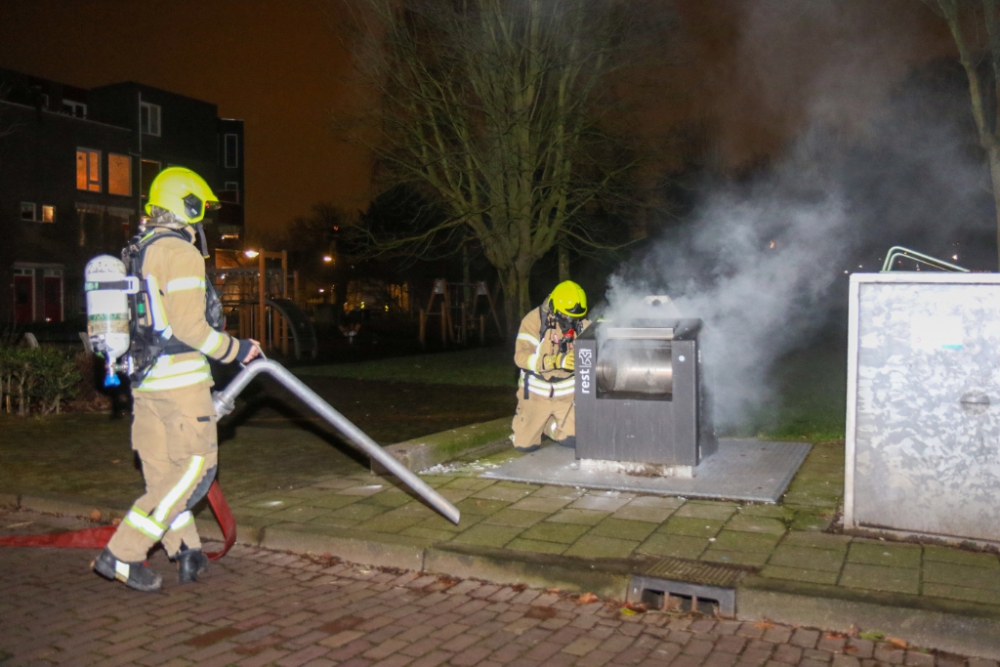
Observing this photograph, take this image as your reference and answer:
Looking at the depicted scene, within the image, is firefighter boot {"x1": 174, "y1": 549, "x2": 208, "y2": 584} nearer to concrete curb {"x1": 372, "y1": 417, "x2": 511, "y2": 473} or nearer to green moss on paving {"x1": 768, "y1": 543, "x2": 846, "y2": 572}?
concrete curb {"x1": 372, "y1": 417, "x2": 511, "y2": 473}

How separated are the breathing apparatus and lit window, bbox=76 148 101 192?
35417mm

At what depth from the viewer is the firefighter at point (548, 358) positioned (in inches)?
289

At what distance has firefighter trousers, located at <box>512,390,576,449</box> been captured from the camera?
7434 millimetres

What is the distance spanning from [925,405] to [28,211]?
118 feet

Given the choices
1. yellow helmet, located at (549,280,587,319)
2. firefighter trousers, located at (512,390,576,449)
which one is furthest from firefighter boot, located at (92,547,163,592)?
yellow helmet, located at (549,280,587,319)

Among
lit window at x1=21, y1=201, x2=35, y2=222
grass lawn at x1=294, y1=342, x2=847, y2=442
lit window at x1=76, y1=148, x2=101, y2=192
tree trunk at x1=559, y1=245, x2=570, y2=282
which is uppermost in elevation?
lit window at x1=76, y1=148, x2=101, y2=192

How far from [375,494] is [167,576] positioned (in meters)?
1.68

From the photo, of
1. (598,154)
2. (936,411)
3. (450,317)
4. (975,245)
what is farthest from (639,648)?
(450,317)

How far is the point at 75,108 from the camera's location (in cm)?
3784

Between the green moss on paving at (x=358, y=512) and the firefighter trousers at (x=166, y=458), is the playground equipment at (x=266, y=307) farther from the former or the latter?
the firefighter trousers at (x=166, y=458)

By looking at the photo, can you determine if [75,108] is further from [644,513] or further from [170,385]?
[644,513]

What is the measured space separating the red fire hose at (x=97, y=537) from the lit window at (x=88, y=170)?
34.6 meters

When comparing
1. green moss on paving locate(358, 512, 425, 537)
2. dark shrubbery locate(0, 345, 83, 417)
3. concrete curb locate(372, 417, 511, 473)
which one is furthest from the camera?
dark shrubbery locate(0, 345, 83, 417)

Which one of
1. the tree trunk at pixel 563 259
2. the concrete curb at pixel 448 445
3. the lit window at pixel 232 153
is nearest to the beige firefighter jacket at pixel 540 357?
the concrete curb at pixel 448 445
